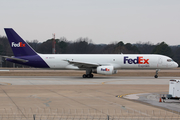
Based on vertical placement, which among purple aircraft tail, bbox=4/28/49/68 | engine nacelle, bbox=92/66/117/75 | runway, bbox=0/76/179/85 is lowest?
runway, bbox=0/76/179/85

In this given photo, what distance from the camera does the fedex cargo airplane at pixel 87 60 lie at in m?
38.2

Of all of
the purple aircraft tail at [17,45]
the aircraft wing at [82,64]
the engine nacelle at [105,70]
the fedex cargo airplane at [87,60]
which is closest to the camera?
the engine nacelle at [105,70]

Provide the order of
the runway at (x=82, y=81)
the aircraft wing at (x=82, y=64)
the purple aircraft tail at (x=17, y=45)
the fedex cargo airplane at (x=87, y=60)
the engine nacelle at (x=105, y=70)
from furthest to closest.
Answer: the purple aircraft tail at (x=17, y=45), the fedex cargo airplane at (x=87, y=60), the aircraft wing at (x=82, y=64), the engine nacelle at (x=105, y=70), the runway at (x=82, y=81)

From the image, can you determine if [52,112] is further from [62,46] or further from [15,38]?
[62,46]

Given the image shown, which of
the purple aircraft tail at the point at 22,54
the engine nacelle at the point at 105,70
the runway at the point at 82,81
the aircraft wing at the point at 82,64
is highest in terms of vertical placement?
the purple aircraft tail at the point at 22,54

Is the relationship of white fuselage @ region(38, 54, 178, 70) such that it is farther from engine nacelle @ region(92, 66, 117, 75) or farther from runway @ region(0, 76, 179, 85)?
runway @ region(0, 76, 179, 85)

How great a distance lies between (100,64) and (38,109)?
25.7 metres

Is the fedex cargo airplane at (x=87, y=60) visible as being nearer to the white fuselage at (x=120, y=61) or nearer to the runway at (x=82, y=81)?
the white fuselage at (x=120, y=61)

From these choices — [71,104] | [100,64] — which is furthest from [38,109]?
[100,64]

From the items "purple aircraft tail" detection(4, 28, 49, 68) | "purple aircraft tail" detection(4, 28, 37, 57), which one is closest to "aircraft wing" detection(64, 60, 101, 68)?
"purple aircraft tail" detection(4, 28, 49, 68)

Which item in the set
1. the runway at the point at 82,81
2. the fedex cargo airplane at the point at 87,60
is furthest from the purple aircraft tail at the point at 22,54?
the runway at the point at 82,81

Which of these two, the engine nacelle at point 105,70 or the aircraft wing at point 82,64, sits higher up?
the aircraft wing at point 82,64

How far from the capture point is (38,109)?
13.5 metres

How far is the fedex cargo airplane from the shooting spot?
125 feet
